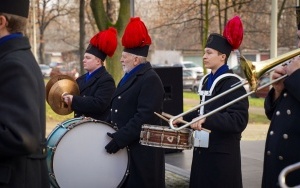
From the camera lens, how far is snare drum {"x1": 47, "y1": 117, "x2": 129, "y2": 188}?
5266 mm

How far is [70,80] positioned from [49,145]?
1.17 metres

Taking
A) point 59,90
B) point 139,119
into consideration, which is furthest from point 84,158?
point 59,90

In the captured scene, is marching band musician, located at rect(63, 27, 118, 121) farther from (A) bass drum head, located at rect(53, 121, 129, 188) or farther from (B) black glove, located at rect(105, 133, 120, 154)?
(B) black glove, located at rect(105, 133, 120, 154)

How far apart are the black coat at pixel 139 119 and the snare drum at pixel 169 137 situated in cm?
75

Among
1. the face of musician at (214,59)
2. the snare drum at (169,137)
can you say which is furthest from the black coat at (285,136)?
the face of musician at (214,59)

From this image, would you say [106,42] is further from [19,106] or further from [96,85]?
[19,106]

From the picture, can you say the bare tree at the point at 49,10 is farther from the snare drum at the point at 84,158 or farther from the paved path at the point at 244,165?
the snare drum at the point at 84,158

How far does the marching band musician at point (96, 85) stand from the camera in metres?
6.10

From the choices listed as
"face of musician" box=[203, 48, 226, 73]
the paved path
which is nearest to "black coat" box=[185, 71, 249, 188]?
"face of musician" box=[203, 48, 226, 73]

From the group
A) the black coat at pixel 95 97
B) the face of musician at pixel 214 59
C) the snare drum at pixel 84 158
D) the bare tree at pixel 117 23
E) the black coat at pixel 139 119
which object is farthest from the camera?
the bare tree at pixel 117 23

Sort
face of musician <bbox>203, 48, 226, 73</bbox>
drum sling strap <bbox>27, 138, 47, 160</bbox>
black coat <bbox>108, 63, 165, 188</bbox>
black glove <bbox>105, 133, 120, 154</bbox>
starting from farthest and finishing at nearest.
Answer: black glove <bbox>105, 133, 120, 154</bbox>, black coat <bbox>108, 63, 165, 188</bbox>, face of musician <bbox>203, 48, 226, 73</bbox>, drum sling strap <bbox>27, 138, 47, 160</bbox>

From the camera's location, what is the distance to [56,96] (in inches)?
244

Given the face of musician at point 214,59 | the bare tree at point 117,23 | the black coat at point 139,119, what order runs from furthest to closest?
1. the bare tree at point 117,23
2. the black coat at point 139,119
3. the face of musician at point 214,59

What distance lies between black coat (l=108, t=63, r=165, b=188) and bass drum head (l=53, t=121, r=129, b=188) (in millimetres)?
128
